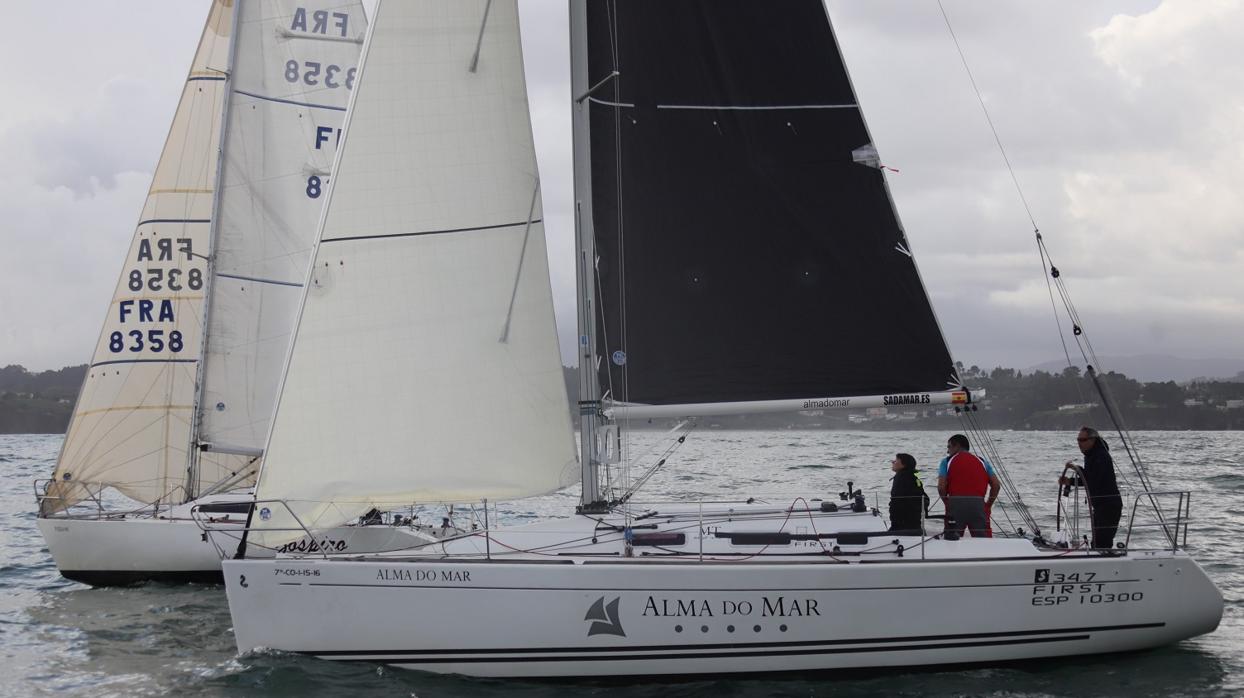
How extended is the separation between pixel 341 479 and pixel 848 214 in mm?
5405

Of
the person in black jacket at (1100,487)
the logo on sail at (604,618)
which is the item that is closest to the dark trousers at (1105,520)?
the person in black jacket at (1100,487)

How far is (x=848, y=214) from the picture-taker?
36.3 ft

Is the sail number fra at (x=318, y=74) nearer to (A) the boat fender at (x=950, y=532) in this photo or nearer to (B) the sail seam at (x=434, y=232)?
(B) the sail seam at (x=434, y=232)

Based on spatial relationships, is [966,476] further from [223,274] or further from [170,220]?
[170,220]

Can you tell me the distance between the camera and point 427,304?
1002 cm

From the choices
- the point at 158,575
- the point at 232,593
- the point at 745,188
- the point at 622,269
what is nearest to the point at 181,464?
the point at 158,575

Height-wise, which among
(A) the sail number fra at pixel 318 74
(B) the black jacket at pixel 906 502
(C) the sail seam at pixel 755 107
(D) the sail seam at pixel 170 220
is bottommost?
(B) the black jacket at pixel 906 502

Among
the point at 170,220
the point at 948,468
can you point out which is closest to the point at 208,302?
the point at 170,220

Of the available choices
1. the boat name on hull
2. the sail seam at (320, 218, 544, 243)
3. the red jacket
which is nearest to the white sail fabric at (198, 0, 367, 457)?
the sail seam at (320, 218, 544, 243)

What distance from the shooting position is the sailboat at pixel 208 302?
15469 millimetres

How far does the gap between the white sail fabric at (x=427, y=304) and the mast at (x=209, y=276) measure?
6.58 metres

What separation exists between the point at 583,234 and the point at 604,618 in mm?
3699

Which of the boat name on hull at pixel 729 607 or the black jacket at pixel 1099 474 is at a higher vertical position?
the black jacket at pixel 1099 474

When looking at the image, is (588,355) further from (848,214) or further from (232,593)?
(232,593)
